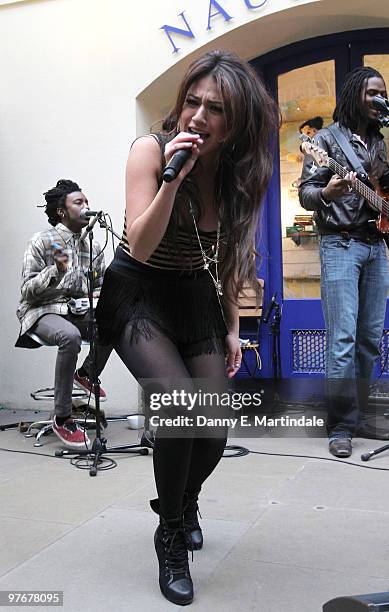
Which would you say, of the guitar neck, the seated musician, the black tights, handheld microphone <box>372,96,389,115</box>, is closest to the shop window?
the guitar neck

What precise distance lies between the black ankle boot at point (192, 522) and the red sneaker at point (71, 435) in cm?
185

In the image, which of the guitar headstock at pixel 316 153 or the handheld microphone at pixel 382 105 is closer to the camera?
the handheld microphone at pixel 382 105

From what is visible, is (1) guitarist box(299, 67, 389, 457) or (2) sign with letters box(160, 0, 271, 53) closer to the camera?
(1) guitarist box(299, 67, 389, 457)

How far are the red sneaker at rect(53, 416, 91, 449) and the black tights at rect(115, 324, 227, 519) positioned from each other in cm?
212

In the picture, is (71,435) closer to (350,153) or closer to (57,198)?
(57,198)

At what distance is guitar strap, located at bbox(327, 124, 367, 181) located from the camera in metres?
4.09

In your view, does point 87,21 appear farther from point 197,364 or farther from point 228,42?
point 197,364

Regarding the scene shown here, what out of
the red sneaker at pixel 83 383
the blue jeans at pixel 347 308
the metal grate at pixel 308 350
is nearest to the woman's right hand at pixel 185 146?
the blue jeans at pixel 347 308

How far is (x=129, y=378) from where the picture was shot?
5512 millimetres

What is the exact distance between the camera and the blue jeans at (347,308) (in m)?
4.11

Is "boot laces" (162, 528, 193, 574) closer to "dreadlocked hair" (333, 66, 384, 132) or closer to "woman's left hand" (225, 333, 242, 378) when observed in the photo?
"woman's left hand" (225, 333, 242, 378)

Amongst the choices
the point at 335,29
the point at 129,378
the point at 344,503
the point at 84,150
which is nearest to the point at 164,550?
the point at 344,503

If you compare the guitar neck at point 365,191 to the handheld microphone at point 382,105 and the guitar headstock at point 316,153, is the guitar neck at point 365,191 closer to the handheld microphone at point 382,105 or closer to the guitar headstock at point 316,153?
the guitar headstock at point 316,153

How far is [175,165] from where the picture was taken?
1847mm
